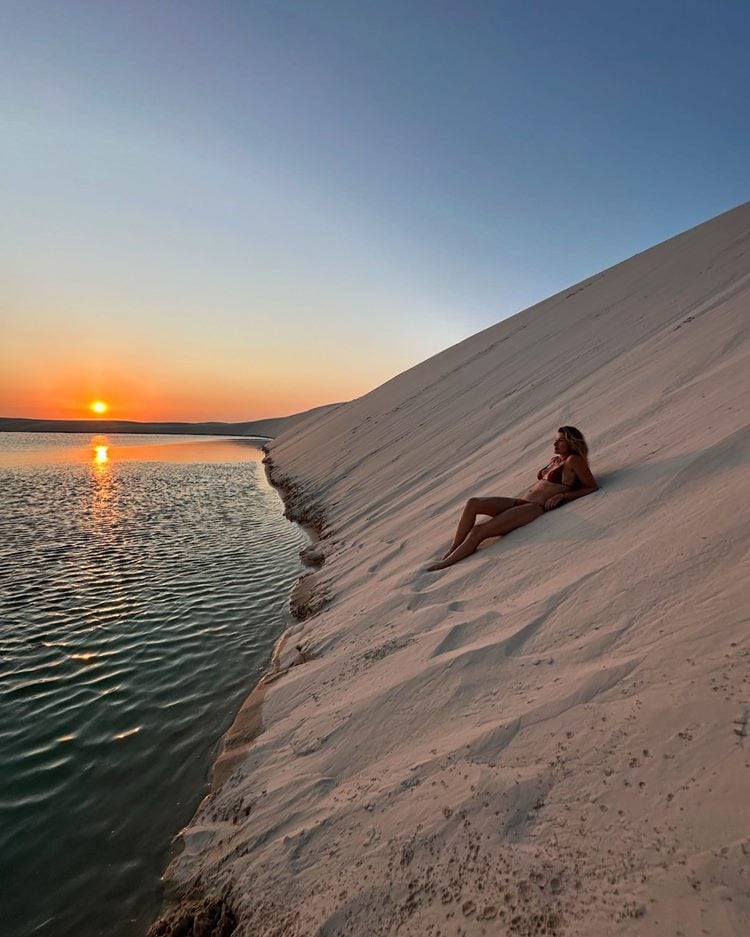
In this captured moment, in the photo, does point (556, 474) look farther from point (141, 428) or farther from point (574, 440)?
point (141, 428)

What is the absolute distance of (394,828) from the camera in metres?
1.99

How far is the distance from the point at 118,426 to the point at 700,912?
16652 cm

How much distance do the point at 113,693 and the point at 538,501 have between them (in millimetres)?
4070

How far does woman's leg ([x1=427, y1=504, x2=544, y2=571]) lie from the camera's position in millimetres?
4301

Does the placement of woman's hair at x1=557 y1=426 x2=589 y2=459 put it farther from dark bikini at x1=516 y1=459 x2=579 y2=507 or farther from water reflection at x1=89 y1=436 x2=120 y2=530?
water reflection at x1=89 y1=436 x2=120 y2=530

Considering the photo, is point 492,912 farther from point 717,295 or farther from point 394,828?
point 717,295

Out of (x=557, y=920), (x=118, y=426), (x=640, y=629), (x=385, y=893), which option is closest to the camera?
(x=557, y=920)

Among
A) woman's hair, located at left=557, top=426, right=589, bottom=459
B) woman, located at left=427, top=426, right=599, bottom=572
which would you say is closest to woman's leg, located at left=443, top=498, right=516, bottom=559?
woman, located at left=427, top=426, right=599, bottom=572

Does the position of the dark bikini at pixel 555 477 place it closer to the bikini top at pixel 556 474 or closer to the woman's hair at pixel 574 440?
the bikini top at pixel 556 474

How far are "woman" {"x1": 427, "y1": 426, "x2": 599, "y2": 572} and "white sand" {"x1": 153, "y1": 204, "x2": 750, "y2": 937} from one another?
18 centimetres

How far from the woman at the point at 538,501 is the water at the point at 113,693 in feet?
7.51

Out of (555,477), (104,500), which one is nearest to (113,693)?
(555,477)

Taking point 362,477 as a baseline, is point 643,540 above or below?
below

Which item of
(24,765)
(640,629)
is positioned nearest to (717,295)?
(640,629)
